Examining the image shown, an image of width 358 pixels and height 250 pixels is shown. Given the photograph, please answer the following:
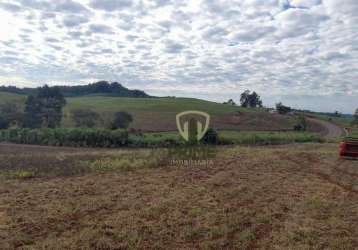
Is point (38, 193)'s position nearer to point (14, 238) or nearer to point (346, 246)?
point (14, 238)

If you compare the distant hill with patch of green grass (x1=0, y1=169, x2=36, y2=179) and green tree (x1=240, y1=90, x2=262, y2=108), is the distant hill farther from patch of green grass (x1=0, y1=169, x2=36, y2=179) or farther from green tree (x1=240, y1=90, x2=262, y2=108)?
patch of green grass (x1=0, y1=169, x2=36, y2=179)

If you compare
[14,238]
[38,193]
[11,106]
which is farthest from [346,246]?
[11,106]

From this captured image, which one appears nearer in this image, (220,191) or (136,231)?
(136,231)

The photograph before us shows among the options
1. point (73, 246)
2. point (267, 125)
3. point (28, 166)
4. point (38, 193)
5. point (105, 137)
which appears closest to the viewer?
point (73, 246)

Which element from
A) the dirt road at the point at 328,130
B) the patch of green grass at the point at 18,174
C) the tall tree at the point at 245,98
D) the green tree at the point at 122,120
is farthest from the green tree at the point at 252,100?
the patch of green grass at the point at 18,174

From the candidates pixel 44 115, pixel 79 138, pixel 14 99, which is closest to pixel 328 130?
pixel 79 138

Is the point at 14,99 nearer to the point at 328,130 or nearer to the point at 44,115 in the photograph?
the point at 44,115

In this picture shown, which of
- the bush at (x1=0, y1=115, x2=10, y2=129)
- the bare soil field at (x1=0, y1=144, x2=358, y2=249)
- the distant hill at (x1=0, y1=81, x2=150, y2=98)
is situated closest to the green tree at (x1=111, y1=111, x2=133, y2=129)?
the bush at (x1=0, y1=115, x2=10, y2=129)

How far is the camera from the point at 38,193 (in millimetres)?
6469

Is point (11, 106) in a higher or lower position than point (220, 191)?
higher

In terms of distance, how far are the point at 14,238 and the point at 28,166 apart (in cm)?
634

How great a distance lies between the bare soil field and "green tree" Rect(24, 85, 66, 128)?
17.6 meters

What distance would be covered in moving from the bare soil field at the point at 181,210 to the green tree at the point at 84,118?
16.1 metres

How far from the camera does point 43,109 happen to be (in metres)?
25.4
